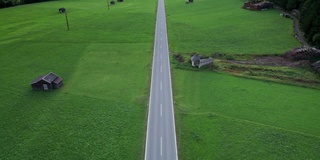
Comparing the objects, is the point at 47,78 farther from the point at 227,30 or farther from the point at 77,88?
the point at 227,30

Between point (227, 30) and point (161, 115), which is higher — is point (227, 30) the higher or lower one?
the higher one

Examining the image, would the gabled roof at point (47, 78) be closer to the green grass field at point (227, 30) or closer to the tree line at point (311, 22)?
the green grass field at point (227, 30)

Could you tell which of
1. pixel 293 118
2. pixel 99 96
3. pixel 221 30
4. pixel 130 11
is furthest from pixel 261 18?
pixel 99 96

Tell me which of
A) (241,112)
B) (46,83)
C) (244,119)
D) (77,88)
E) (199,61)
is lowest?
(244,119)

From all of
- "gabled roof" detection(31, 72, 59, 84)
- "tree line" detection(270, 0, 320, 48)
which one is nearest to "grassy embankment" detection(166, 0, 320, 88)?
"tree line" detection(270, 0, 320, 48)

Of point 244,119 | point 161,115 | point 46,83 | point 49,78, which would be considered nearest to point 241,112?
point 244,119

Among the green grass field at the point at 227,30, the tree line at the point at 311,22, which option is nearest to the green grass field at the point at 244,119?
the green grass field at the point at 227,30
